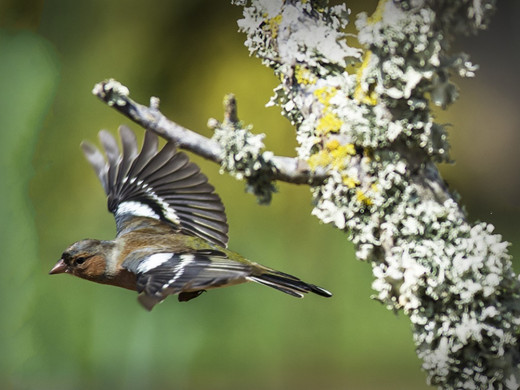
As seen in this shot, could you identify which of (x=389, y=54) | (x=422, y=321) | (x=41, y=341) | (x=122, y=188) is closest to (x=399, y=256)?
(x=422, y=321)

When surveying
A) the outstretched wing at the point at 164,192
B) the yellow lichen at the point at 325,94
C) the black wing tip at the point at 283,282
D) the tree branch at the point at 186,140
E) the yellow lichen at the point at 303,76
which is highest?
the yellow lichen at the point at 303,76

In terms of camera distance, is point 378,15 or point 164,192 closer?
point 378,15

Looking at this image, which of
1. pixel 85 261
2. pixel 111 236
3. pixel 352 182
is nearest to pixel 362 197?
pixel 352 182

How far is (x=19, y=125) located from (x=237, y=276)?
58 cm

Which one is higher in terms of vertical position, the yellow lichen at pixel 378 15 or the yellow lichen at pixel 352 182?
the yellow lichen at pixel 378 15

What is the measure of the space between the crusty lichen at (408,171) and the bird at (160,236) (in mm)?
76

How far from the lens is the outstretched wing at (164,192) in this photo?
626 millimetres

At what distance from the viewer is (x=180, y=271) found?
1.67ft

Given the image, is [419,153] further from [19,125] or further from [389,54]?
[19,125]

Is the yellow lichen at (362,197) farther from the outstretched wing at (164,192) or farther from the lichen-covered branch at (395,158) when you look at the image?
the outstretched wing at (164,192)

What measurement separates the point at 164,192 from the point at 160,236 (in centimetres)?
6

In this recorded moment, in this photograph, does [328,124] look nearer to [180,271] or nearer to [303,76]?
[303,76]

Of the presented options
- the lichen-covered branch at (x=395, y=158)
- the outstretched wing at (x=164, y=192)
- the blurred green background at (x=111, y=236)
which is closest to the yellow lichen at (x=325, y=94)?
the lichen-covered branch at (x=395, y=158)

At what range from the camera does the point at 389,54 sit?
0.51 metres
